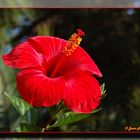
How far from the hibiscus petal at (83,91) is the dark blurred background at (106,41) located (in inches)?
8.3

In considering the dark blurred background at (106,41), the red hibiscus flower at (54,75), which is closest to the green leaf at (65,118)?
the red hibiscus flower at (54,75)

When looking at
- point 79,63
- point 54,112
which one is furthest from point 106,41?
point 54,112

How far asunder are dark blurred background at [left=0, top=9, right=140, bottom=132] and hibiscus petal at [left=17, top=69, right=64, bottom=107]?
244 mm

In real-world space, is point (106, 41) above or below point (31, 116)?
above

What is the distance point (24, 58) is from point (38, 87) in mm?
84

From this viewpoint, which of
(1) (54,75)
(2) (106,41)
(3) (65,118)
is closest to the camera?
(3) (65,118)

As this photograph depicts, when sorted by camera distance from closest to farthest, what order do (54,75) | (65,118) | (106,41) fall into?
1. (65,118)
2. (54,75)
3. (106,41)

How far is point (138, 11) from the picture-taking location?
1.42 metres

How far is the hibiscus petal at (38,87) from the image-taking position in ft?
3.49

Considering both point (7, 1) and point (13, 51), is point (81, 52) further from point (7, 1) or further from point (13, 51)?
point (7, 1)

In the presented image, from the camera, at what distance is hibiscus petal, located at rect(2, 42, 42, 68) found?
3.52ft

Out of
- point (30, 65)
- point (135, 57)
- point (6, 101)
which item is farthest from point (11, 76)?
point (135, 57)

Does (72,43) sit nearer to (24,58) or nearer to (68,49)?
(68,49)

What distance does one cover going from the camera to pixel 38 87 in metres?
1.12
